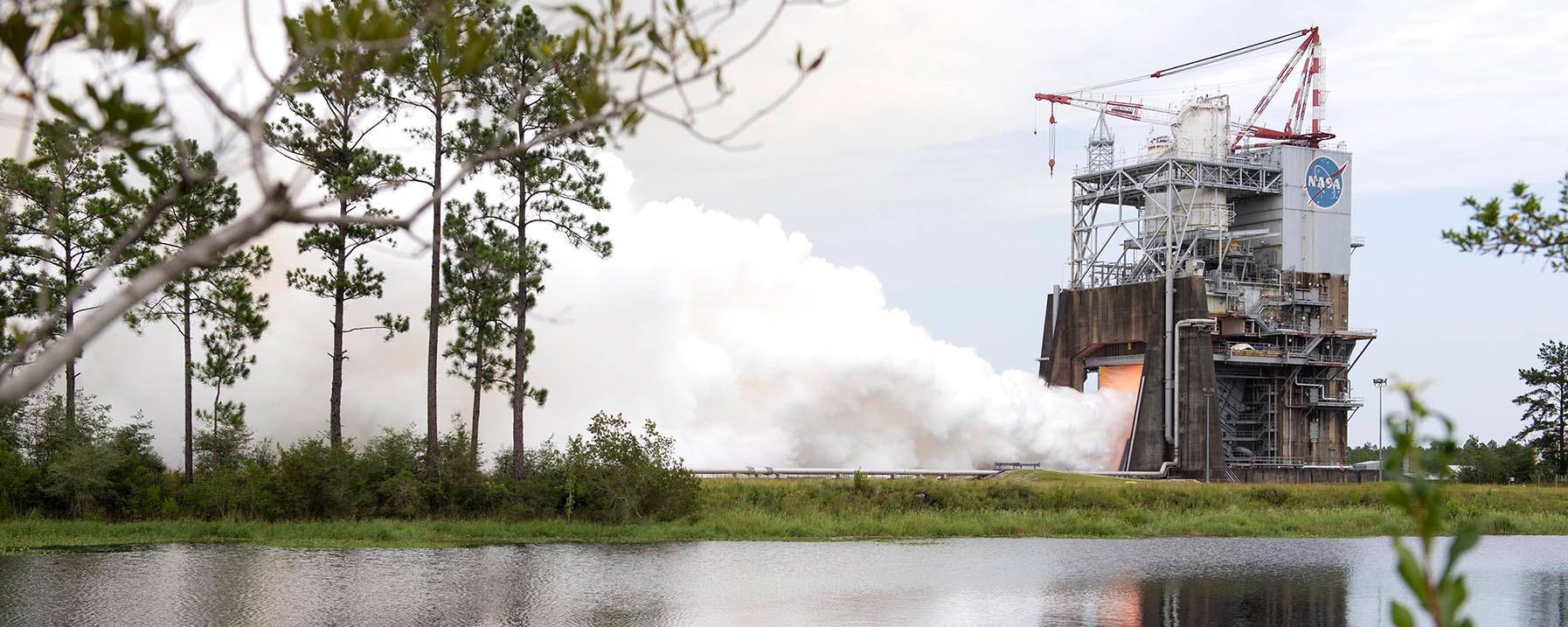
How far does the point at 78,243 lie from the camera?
40.5 m

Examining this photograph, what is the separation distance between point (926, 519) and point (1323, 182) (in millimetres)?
45391

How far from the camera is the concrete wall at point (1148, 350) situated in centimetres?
6981

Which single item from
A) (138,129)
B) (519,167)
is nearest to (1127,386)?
(519,167)

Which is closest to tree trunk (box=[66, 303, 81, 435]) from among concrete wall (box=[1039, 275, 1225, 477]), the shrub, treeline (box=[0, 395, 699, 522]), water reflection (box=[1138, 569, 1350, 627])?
treeline (box=[0, 395, 699, 522])

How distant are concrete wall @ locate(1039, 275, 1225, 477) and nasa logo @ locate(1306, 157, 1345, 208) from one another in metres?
11.1

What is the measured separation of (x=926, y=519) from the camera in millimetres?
41781

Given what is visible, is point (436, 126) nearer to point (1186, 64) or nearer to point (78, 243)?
point (78, 243)

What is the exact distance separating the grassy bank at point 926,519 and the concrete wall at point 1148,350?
1116cm

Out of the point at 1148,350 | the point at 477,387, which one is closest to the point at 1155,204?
the point at 1148,350

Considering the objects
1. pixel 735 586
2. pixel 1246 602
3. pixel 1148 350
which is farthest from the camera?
pixel 1148 350

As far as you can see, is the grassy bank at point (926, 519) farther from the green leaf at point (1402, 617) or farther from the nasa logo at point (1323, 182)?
the green leaf at point (1402, 617)

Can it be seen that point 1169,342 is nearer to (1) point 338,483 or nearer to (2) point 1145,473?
(2) point 1145,473

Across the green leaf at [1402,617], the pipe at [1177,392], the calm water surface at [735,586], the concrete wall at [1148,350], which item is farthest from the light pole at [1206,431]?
the green leaf at [1402,617]

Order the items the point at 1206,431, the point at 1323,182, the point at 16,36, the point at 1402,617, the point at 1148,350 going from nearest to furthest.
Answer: the point at 1402,617, the point at 16,36, the point at 1206,431, the point at 1148,350, the point at 1323,182
